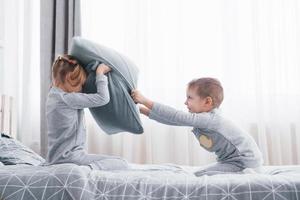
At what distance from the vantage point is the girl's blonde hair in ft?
5.32

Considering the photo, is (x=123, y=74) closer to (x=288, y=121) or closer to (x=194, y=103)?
(x=194, y=103)

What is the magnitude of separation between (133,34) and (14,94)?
953 millimetres

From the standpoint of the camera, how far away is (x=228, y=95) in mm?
3045

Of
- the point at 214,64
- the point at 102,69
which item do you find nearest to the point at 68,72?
the point at 102,69

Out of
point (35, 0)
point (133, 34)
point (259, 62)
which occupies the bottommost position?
point (259, 62)

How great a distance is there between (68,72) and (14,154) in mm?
529

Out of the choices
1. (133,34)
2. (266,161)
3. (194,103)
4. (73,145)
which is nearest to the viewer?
(73,145)

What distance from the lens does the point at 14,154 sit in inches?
75.3

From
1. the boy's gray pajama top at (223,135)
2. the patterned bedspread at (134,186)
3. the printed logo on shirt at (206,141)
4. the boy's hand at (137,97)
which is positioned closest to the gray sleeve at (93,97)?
the boy's hand at (137,97)

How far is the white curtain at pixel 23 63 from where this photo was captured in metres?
3.15

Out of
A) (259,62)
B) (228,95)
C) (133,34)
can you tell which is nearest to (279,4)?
(259,62)

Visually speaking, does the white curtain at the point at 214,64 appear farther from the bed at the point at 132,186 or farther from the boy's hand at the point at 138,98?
the bed at the point at 132,186

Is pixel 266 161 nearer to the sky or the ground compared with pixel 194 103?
nearer to the ground

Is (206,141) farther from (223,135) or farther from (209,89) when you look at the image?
(209,89)
